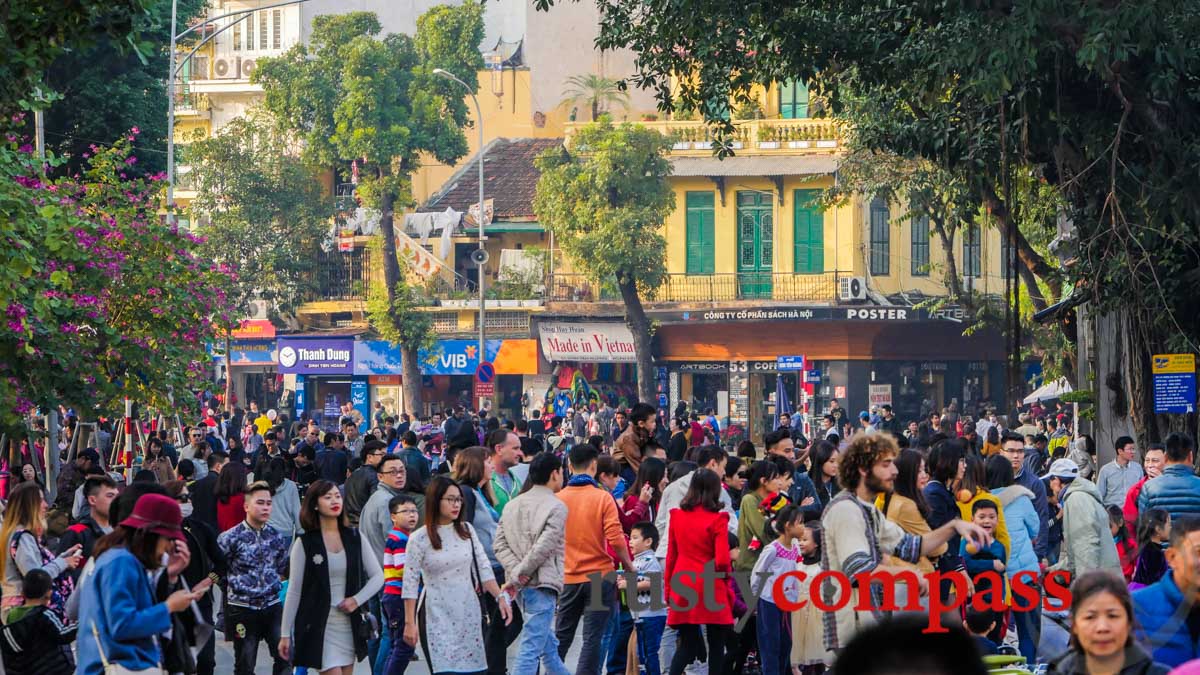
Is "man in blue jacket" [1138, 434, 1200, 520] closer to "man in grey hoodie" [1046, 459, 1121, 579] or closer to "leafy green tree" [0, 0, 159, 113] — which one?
"man in grey hoodie" [1046, 459, 1121, 579]

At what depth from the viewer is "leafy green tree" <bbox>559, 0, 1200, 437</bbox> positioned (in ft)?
53.0

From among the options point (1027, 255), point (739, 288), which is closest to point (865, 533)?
point (1027, 255)

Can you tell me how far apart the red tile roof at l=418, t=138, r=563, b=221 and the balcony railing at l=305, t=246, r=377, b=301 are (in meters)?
2.40

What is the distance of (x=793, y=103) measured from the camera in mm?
47656

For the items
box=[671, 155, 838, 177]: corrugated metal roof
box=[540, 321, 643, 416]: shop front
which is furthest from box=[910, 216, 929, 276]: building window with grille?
box=[540, 321, 643, 416]: shop front

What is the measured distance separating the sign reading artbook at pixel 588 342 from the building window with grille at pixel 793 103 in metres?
7.21

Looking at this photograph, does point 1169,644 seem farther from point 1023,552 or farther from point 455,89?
point 455,89

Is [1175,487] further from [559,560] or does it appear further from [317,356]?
[317,356]

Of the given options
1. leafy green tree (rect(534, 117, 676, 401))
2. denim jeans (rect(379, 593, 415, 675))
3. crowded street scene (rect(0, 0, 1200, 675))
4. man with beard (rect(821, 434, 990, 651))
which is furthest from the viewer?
leafy green tree (rect(534, 117, 676, 401))

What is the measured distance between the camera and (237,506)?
543 inches

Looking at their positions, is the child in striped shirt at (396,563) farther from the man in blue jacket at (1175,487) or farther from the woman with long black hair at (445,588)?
the man in blue jacket at (1175,487)

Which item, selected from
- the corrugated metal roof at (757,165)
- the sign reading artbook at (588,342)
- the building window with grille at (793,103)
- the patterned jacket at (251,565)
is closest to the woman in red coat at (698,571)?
the patterned jacket at (251,565)

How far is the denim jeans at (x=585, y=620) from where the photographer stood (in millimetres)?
11484

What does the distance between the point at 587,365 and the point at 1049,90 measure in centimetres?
3327
